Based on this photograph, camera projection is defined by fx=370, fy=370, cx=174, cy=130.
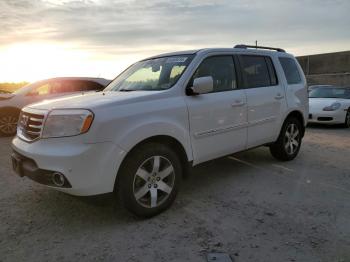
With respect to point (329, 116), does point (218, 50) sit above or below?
above

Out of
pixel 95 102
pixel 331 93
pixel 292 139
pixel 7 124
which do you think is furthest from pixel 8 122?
pixel 331 93

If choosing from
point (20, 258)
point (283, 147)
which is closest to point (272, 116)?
point (283, 147)

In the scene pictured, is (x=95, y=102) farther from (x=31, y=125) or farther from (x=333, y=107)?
(x=333, y=107)

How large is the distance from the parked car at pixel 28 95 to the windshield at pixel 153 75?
178 inches

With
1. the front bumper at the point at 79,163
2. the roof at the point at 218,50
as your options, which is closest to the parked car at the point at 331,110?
the roof at the point at 218,50

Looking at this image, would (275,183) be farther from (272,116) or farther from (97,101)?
(97,101)

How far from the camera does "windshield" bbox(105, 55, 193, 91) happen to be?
4406 millimetres

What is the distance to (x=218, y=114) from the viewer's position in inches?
179

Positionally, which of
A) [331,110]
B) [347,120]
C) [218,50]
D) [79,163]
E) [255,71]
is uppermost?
[218,50]

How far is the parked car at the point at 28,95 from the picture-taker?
9.24 meters

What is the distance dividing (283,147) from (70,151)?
3768 mm

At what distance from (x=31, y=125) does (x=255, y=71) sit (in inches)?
125

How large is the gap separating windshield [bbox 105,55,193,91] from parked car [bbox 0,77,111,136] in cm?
452

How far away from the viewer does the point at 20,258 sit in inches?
121
